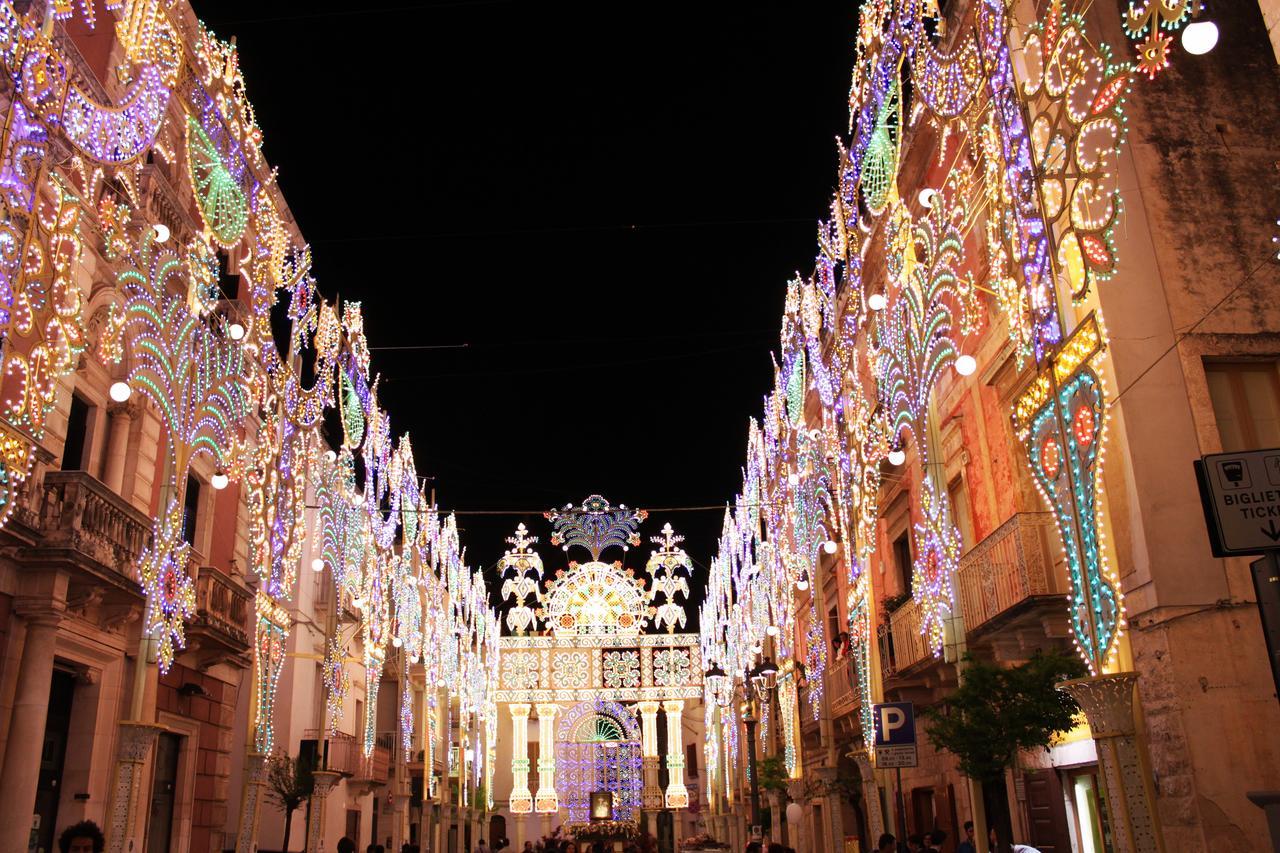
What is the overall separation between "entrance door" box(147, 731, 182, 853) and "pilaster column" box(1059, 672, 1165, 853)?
46.3 feet

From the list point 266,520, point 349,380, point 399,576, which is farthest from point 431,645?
point 266,520

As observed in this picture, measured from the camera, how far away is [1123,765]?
26.7 feet

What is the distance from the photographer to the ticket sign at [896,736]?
41.2 ft

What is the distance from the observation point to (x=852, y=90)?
615 inches

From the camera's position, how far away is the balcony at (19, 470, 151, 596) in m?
13.0

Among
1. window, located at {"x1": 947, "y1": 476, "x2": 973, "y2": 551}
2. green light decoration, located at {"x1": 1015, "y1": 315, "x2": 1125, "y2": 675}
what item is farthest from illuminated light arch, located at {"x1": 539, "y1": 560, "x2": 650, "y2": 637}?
green light decoration, located at {"x1": 1015, "y1": 315, "x2": 1125, "y2": 675}

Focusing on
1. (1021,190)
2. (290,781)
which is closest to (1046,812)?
(1021,190)

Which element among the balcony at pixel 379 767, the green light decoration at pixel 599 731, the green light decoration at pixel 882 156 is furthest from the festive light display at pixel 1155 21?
the green light decoration at pixel 599 731

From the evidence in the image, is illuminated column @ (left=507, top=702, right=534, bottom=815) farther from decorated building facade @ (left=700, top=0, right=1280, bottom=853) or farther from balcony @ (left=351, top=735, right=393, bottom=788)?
decorated building facade @ (left=700, top=0, right=1280, bottom=853)

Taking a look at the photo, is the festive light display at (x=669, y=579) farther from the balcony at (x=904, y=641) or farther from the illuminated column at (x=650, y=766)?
the balcony at (x=904, y=641)

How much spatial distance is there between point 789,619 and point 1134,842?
60.5 ft

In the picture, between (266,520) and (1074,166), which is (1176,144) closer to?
(1074,166)

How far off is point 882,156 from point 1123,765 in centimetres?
918

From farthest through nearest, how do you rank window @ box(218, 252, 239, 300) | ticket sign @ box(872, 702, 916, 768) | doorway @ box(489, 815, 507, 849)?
doorway @ box(489, 815, 507, 849) → window @ box(218, 252, 239, 300) → ticket sign @ box(872, 702, 916, 768)
